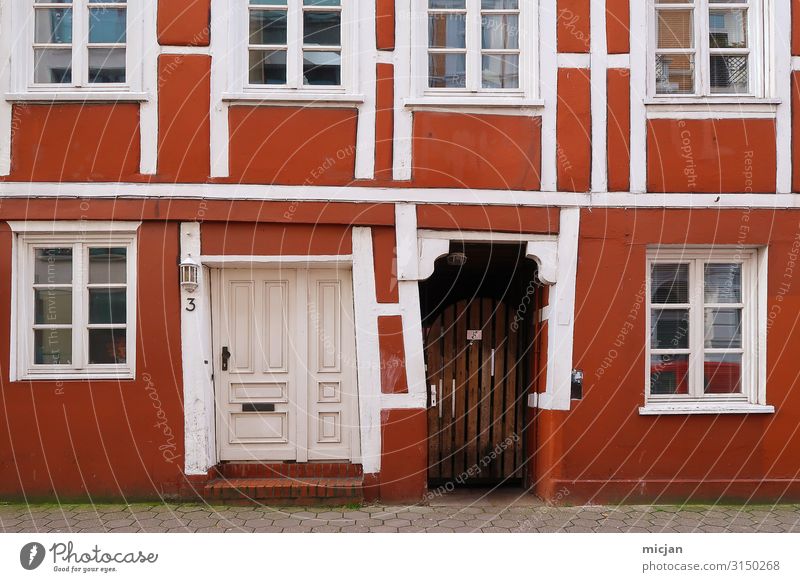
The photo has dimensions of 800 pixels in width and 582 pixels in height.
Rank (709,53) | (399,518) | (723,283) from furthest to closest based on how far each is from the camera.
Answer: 1. (723,283)
2. (709,53)
3. (399,518)

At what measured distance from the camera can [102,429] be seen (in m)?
7.21

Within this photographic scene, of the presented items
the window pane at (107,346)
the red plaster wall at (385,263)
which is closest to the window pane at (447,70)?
the red plaster wall at (385,263)

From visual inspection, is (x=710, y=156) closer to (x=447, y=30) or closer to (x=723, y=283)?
(x=723, y=283)

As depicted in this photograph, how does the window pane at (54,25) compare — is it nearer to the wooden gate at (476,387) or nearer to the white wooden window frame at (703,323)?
the wooden gate at (476,387)

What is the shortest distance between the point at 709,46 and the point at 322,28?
3.64m

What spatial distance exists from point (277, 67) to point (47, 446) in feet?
13.2

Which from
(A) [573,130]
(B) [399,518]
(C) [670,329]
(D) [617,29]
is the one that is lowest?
(B) [399,518]

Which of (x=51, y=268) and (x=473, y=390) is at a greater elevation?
(x=51, y=268)

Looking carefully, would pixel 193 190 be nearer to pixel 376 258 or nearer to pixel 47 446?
pixel 376 258

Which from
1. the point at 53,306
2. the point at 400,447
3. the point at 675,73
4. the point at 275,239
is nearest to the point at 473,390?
the point at 400,447

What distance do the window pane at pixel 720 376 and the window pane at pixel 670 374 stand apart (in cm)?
21

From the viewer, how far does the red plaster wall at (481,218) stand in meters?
7.29

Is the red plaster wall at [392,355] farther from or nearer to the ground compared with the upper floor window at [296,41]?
nearer to the ground

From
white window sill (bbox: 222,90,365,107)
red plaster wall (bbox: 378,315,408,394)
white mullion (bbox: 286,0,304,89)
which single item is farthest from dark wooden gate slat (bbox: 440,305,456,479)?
white mullion (bbox: 286,0,304,89)
